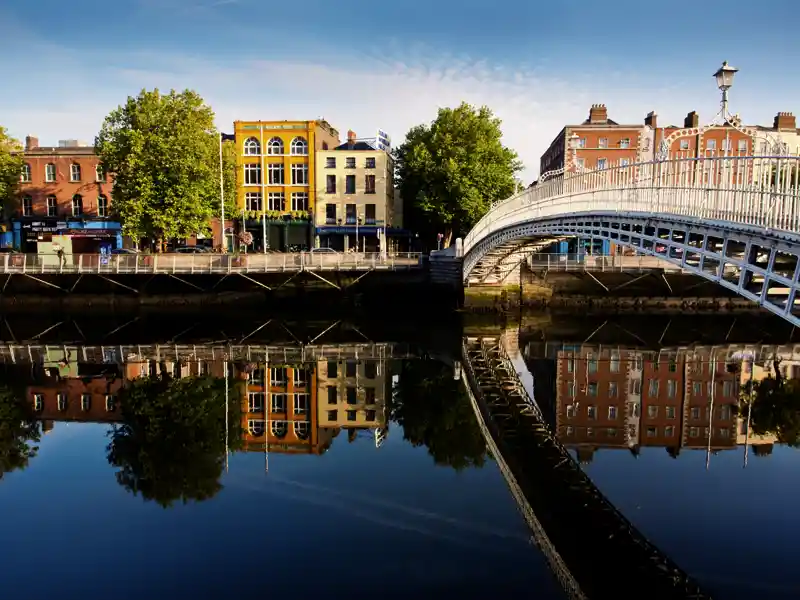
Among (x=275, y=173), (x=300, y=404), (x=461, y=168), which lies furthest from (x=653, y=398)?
(x=275, y=173)

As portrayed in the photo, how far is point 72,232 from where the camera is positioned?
139ft

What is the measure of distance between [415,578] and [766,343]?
68.5ft

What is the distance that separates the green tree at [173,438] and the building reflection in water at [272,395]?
522 mm

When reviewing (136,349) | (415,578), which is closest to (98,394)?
(136,349)

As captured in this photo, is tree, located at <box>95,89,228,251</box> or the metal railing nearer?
the metal railing

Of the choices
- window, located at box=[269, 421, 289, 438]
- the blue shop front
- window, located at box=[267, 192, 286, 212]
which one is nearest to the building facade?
the blue shop front

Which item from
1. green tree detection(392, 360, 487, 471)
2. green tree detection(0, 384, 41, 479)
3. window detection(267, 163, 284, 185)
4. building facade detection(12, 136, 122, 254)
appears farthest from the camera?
window detection(267, 163, 284, 185)

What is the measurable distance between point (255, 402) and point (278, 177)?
29.5 meters

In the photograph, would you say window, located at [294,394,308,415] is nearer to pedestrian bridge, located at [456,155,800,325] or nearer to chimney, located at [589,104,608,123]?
pedestrian bridge, located at [456,155,800,325]

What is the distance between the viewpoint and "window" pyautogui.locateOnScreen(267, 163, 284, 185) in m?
44.2

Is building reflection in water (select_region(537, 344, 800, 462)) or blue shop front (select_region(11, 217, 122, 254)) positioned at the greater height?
blue shop front (select_region(11, 217, 122, 254))

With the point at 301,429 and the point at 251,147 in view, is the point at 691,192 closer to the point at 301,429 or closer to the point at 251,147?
the point at 301,429

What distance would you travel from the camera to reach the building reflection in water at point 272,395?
583 inches

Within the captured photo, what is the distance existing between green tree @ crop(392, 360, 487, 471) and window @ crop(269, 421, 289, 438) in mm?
2596
